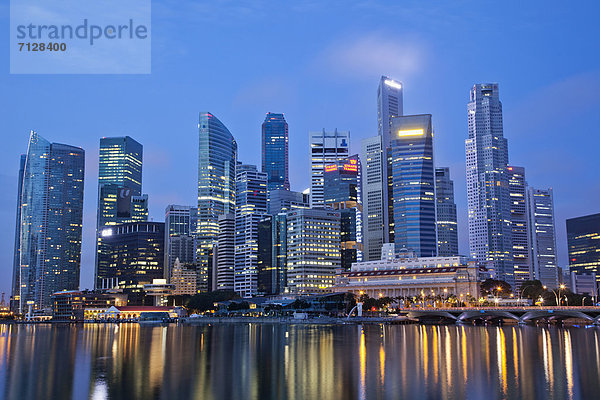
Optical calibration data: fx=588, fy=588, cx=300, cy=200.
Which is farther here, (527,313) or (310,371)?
(527,313)

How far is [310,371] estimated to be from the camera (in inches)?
2682

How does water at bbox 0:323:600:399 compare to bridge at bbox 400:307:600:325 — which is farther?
bridge at bbox 400:307:600:325

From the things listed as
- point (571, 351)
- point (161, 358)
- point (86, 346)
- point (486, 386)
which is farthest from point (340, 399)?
point (86, 346)

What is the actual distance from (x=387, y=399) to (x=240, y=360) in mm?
34326

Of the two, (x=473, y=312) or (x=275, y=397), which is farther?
(x=473, y=312)

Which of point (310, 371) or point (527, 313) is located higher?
point (527, 313)

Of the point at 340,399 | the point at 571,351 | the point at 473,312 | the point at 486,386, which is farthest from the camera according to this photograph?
the point at 473,312

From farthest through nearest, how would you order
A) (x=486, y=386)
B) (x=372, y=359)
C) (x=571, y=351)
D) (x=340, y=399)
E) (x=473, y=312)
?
(x=473, y=312), (x=571, y=351), (x=372, y=359), (x=486, y=386), (x=340, y=399)

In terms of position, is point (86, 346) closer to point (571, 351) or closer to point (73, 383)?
point (73, 383)

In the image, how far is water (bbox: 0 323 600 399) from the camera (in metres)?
54.2

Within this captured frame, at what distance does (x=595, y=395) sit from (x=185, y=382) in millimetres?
38834

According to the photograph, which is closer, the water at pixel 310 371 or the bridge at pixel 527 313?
the water at pixel 310 371

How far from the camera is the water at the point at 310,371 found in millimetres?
54241

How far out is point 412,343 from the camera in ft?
353
